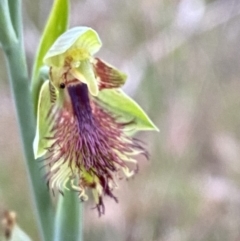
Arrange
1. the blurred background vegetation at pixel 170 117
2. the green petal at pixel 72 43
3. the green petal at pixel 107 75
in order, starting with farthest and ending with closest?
the blurred background vegetation at pixel 170 117
the green petal at pixel 107 75
the green petal at pixel 72 43

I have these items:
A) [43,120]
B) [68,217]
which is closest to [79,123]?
[43,120]

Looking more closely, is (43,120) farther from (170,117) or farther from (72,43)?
(170,117)

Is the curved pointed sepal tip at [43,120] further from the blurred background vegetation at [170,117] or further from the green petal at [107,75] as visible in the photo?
the blurred background vegetation at [170,117]

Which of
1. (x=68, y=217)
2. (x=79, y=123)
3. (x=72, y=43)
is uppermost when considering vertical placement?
(x=72, y=43)

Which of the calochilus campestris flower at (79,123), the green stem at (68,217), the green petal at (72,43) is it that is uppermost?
the green petal at (72,43)

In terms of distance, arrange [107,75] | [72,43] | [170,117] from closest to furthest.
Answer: [72,43] < [107,75] < [170,117]

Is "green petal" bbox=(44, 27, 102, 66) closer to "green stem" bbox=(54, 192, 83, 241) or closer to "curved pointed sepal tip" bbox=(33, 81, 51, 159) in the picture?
"curved pointed sepal tip" bbox=(33, 81, 51, 159)

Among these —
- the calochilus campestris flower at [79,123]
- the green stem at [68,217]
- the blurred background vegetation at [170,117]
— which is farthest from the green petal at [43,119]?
the blurred background vegetation at [170,117]
